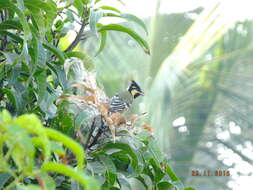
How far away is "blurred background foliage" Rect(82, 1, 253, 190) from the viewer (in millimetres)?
8281

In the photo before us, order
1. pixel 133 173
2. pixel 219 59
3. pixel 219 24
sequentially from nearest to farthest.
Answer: pixel 133 173 < pixel 219 24 < pixel 219 59

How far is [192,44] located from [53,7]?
5.96 meters

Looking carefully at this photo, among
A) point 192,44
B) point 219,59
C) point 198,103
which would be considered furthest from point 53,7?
point 198,103

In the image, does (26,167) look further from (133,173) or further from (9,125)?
(133,173)

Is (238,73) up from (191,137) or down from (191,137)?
up

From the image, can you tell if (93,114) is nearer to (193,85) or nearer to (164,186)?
(164,186)

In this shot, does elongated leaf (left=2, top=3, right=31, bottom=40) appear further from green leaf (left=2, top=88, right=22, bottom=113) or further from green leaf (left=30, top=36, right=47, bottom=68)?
green leaf (left=2, top=88, right=22, bottom=113)

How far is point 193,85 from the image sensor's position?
30.9 ft

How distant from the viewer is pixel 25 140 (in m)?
0.88

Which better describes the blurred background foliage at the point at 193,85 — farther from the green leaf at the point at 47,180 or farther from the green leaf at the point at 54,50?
the green leaf at the point at 47,180

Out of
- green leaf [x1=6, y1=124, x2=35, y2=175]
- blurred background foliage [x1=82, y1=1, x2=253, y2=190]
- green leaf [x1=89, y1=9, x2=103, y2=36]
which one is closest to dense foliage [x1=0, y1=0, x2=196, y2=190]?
green leaf [x1=89, y1=9, x2=103, y2=36]

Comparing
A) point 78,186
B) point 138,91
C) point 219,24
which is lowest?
point 78,186

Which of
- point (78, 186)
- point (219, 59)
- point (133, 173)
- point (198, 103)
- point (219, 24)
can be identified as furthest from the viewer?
point (198, 103)

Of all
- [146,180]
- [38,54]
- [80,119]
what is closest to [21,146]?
[80,119]
